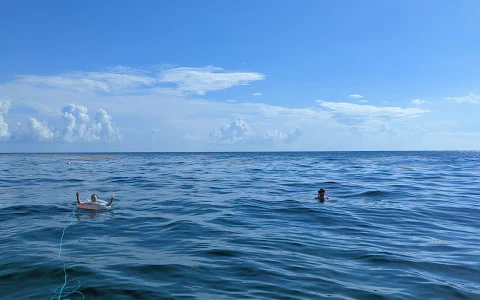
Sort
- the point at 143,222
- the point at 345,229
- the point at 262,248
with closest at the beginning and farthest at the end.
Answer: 1. the point at 262,248
2. the point at 345,229
3. the point at 143,222

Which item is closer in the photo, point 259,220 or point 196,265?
point 196,265

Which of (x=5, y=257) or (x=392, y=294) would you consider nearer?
(x=392, y=294)

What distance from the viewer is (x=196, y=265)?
11.2 m

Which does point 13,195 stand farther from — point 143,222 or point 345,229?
point 345,229

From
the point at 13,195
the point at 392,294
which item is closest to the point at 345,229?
A: the point at 392,294

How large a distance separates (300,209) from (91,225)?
Answer: 10.8 meters

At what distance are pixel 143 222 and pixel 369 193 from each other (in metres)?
18.0

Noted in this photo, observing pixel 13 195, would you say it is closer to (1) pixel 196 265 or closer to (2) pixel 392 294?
(1) pixel 196 265

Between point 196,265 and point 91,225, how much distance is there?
7941 mm

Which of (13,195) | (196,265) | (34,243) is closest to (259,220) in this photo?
(196,265)

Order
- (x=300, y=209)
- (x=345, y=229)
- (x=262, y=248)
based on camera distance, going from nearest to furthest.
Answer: (x=262, y=248)
(x=345, y=229)
(x=300, y=209)

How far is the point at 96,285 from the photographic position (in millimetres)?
9609

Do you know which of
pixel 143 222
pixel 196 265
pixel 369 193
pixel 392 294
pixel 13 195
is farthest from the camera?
pixel 369 193

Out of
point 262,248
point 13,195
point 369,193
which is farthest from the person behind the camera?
point 369,193
